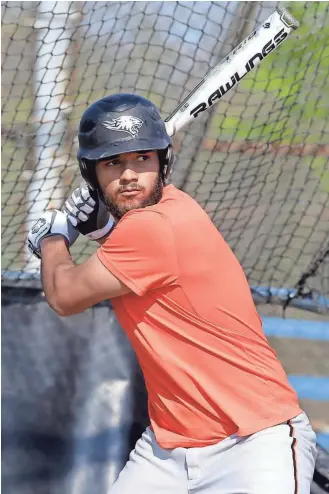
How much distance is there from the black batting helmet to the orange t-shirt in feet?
0.65

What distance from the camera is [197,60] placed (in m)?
5.27

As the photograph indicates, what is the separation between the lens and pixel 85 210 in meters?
2.98

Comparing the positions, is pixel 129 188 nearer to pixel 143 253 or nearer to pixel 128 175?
pixel 128 175

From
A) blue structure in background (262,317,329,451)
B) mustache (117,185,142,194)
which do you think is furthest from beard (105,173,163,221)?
blue structure in background (262,317,329,451)

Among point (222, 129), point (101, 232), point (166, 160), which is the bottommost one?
point (222, 129)

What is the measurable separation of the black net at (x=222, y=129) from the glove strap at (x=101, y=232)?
4.43 feet

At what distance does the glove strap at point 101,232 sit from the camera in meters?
3.07

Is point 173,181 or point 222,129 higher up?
point 222,129

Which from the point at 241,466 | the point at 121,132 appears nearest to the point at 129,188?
the point at 121,132

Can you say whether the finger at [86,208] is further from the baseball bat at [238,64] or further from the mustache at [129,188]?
the baseball bat at [238,64]

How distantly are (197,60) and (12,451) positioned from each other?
8.41ft

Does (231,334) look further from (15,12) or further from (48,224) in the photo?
(15,12)

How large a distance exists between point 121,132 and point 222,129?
291cm

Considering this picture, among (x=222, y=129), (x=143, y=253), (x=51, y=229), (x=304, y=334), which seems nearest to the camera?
(x=143, y=253)
